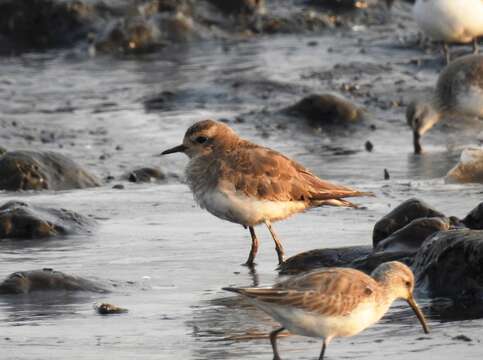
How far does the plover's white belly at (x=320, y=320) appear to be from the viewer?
6062mm

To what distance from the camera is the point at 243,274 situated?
864 centimetres

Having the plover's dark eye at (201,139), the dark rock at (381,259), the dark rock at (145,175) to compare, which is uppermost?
the plover's dark eye at (201,139)

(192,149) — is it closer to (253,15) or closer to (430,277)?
(430,277)

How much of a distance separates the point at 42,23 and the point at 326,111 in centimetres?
803

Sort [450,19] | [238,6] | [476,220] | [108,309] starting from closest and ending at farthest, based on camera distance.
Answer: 1. [108,309]
2. [476,220]
3. [450,19]
4. [238,6]

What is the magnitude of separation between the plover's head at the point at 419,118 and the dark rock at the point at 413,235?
208 inches

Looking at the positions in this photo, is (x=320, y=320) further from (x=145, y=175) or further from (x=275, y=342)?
A: (x=145, y=175)

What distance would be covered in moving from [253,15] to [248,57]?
282 centimetres

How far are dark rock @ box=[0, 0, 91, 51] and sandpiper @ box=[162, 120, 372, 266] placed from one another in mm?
12177

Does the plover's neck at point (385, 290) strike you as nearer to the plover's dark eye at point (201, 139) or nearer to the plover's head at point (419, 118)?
the plover's dark eye at point (201, 139)

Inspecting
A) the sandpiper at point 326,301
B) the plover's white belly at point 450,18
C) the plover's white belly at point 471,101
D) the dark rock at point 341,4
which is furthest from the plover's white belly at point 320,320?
the dark rock at point 341,4

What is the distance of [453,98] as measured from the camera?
1472 cm

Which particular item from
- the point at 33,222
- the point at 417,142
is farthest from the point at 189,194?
the point at 417,142

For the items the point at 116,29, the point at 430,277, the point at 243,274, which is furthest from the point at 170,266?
the point at 116,29
